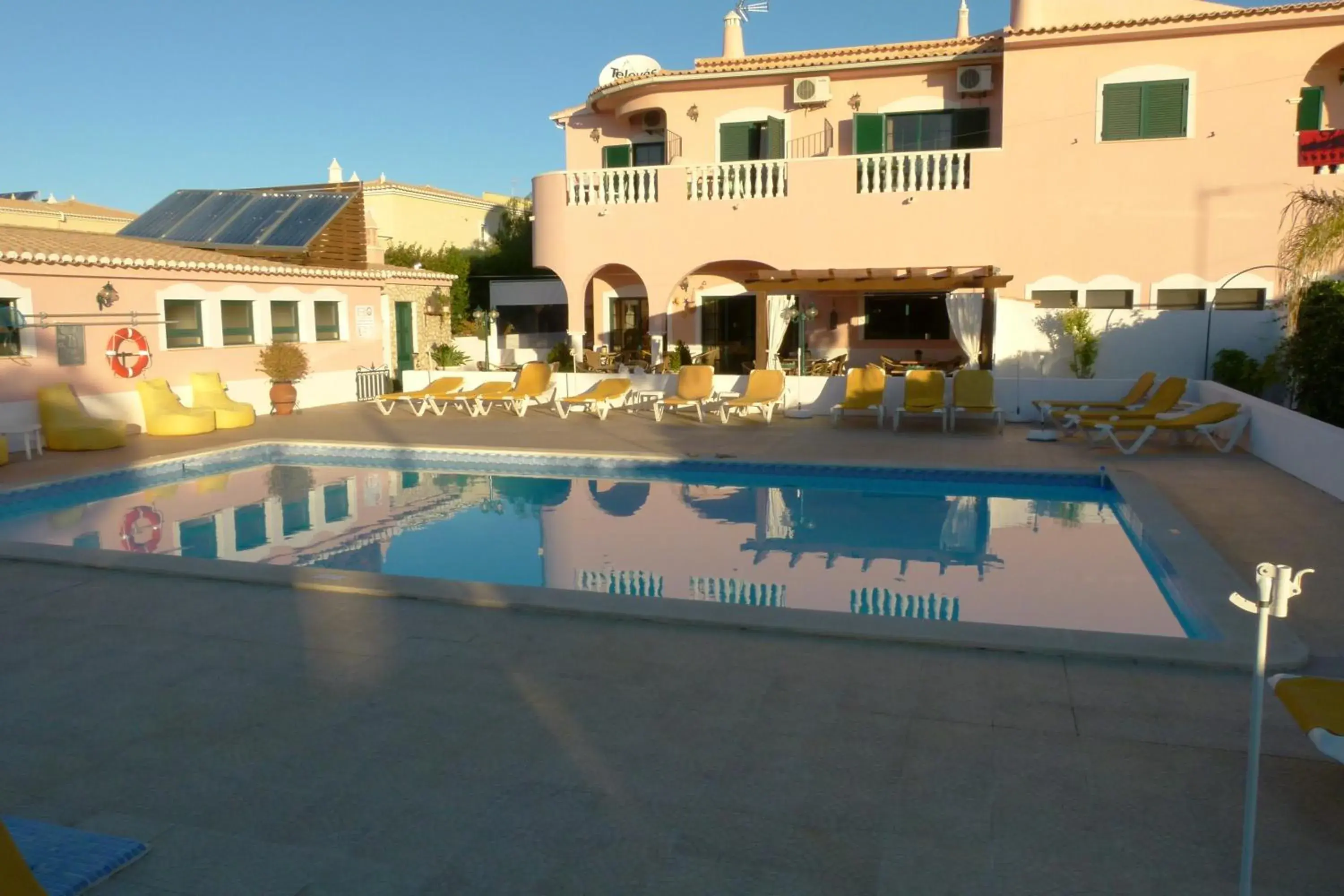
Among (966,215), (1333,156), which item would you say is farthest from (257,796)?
(1333,156)

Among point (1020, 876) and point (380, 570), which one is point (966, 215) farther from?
point (1020, 876)

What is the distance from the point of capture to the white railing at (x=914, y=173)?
1703 centimetres

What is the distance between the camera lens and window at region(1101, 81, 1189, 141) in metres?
16.3

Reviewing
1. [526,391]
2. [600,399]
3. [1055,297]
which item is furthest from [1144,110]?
[526,391]

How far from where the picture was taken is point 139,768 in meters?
4.05

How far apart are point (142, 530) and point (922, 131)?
48.7 ft

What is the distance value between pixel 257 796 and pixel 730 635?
2.57 m

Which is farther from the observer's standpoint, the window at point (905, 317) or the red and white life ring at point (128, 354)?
the window at point (905, 317)

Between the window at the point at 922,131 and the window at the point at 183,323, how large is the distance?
38.3 ft

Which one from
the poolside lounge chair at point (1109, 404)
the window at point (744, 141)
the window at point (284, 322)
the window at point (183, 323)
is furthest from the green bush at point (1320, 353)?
the window at point (183, 323)

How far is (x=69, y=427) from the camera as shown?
13.3 meters

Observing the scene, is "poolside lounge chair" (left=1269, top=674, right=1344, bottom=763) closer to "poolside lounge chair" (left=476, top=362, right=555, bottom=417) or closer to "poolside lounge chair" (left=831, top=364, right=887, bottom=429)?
"poolside lounge chair" (left=831, top=364, right=887, bottom=429)

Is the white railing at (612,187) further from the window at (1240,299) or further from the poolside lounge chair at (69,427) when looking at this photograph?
the window at (1240,299)

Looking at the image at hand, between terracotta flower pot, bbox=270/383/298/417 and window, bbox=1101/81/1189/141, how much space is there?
1423 centimetres
